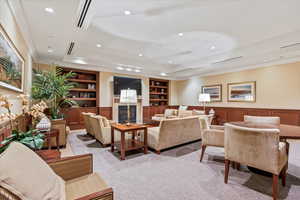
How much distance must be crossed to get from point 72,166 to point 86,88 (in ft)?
17.1

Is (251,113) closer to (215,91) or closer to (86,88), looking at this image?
(215,91)

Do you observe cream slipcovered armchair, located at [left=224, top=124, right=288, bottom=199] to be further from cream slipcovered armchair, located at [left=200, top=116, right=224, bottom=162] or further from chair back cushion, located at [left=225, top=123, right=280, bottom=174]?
cream slipcovered armchair, located at [left=200, top=116, right=224, bottom=162]

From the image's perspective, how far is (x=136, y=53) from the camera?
525cm

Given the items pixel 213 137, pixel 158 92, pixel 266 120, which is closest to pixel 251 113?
pixel 266 120

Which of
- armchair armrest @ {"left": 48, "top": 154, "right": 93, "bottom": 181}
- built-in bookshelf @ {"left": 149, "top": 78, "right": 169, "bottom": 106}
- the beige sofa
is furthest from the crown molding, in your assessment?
built-in bookshelf @ {"left": 149, "top": 78, "right": 169, "bottom": 106}

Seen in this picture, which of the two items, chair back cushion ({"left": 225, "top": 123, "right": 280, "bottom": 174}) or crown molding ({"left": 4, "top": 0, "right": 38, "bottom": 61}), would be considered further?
crown molding ({"left": 4, "top": 0, "right": 38, "bottom": 61})

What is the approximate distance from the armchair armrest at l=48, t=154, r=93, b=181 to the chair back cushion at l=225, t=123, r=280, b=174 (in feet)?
5.96

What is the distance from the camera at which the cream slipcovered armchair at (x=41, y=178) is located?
812mm

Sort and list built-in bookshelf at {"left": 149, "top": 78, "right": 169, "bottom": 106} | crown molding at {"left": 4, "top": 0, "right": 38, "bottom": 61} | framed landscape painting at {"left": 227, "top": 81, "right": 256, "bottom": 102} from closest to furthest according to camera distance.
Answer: crown molding at {"left": 4, "top": 0, "right": 38, "bottom": 61}
framed landscape painting at {"left": 227, "top": 81, "right": 256, "bottom": 102}
built-in bookshelf at {"left": 149, "top": 78, "right": 169, "bottom": 106}

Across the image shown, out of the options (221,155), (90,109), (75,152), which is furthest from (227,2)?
(90,109)

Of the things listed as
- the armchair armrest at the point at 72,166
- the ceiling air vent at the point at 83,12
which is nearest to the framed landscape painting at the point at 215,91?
the ceiling air vent at the point at 83,12

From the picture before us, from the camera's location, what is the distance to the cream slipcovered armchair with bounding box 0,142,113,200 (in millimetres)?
812

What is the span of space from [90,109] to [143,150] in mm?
3553

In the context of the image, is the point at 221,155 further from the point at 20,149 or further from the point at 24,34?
the point at 24,34
